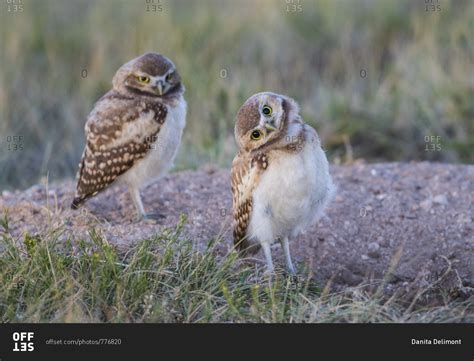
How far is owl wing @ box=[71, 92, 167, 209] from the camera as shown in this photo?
637 cm

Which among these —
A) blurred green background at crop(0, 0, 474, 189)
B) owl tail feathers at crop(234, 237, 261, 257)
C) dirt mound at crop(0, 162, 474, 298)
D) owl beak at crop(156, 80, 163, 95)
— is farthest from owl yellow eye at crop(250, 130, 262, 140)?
blurred green background at crop(0, 0, 474, 189)

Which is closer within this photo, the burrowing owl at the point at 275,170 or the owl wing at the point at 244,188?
the burrowing owl at the point at 275,170

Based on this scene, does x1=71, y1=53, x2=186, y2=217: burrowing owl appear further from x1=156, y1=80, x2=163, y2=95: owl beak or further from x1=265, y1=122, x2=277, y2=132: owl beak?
x1=265, y1=122, x2=277, y2=132: owl beak

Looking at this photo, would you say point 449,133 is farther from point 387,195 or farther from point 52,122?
point 52,122

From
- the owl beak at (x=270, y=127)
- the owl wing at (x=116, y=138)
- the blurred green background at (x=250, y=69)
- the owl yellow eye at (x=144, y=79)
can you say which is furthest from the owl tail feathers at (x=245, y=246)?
the blurred green background at (x=250, y=69)

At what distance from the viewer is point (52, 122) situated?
1025cm

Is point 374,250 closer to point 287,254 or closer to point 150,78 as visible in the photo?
point 287,254

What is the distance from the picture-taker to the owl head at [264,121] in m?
5.19

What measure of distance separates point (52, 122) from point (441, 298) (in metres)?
6.21

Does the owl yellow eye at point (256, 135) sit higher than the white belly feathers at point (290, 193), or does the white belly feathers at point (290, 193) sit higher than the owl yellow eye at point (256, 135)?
the owl yellow eye at point (256, 135)

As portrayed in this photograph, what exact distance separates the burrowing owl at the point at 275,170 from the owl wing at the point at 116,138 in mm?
1048

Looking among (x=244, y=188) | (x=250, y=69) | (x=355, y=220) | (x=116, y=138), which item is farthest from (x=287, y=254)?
(x=250, y=69)
